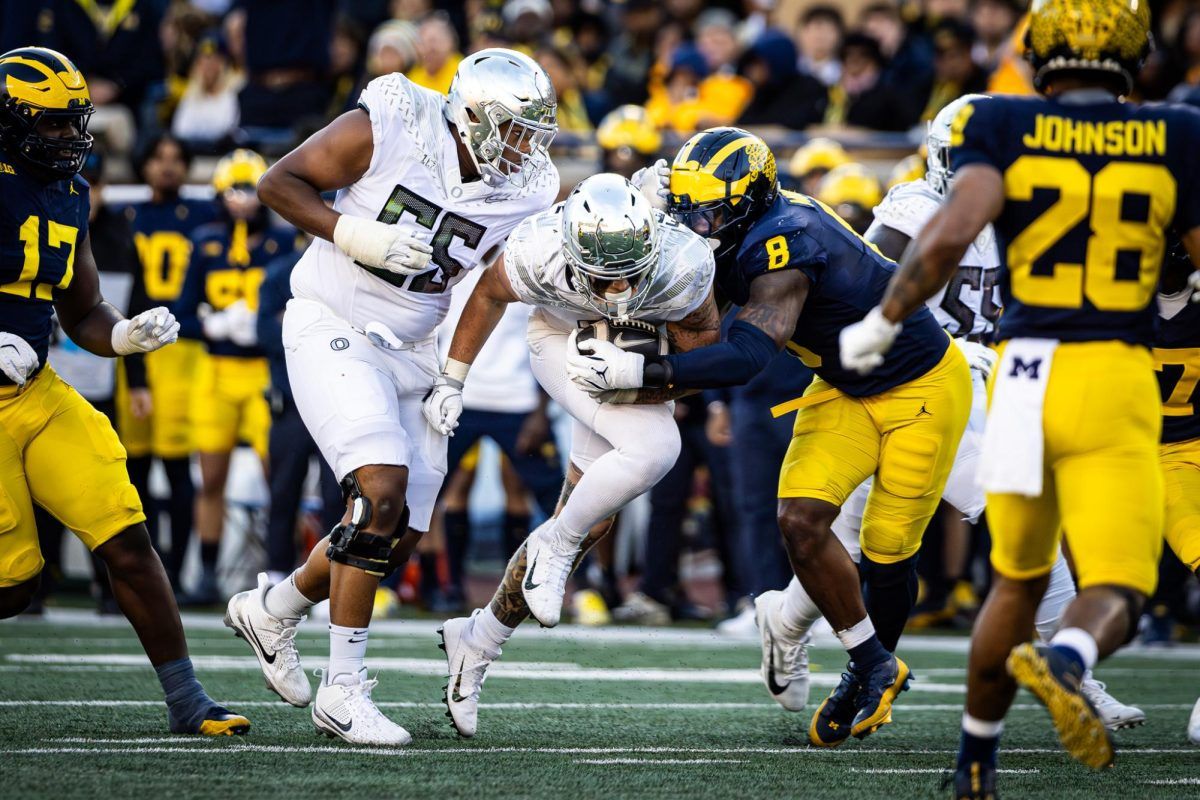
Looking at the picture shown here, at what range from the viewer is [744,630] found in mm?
8297

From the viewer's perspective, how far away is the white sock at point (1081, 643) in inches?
132

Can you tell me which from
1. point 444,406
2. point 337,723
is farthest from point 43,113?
point 337,723

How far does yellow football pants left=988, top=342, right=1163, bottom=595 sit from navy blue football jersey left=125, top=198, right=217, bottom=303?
6484 millimetres

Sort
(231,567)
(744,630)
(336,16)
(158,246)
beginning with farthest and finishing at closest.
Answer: (336,16)
(231,567)
(158,246)
(744,630)

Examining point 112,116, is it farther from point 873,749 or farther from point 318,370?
point 873,749

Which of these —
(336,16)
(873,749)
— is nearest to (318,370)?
(873,749)

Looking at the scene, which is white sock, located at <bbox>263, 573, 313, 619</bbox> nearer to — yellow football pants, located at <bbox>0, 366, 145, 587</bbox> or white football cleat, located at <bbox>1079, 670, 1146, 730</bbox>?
yellow football pants, located at <bbox>0, 366, 145, 587</bbox>

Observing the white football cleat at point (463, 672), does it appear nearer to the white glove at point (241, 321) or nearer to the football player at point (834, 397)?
the football player at point (834, 397)

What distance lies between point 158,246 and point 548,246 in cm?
518

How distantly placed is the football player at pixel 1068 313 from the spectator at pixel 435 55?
764cm

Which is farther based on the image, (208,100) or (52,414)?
(208,100)

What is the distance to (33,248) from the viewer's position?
4676 millimetres

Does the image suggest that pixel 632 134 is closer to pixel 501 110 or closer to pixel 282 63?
pixel 282 63

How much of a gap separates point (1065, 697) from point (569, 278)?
203 cm
